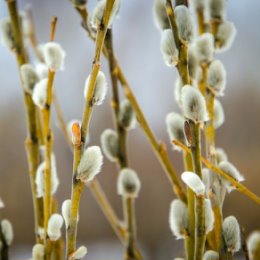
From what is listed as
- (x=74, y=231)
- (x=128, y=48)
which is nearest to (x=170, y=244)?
(x=128, y=48)

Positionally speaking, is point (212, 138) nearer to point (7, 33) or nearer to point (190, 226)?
point (190, 226)

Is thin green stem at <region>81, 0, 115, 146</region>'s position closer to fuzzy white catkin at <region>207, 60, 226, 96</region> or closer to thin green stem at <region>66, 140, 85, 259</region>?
thin green stem at <region>66, 140, 85, 259</region>

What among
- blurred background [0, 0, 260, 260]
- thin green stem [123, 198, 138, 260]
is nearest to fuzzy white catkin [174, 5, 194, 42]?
thin green stem [123, 198, 138, 260]

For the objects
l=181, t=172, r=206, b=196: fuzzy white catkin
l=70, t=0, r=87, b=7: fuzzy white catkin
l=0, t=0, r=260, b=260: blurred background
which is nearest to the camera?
l=181, t=172, r=206, b=196: fuzzy white catkin

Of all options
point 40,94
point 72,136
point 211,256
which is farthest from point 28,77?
point 211,256

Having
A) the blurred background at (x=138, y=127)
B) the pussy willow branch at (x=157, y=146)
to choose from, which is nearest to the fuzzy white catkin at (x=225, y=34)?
the pussy willow branch at (x=157, y=146)

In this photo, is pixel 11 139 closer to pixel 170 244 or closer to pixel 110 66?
pixel 170 244
